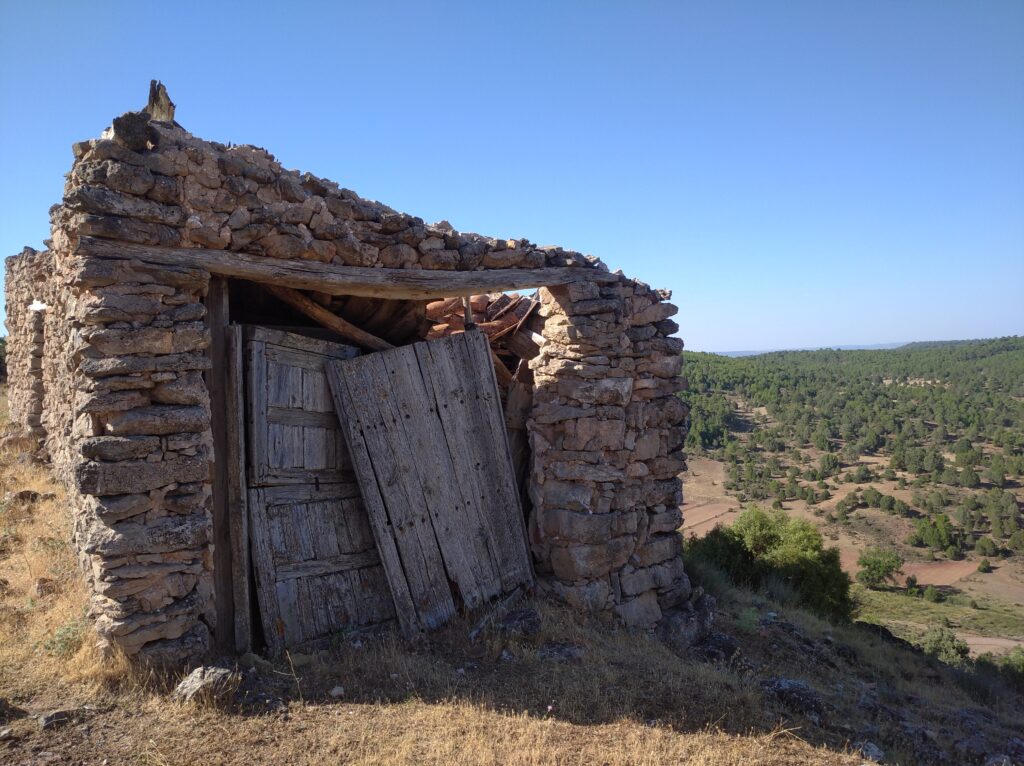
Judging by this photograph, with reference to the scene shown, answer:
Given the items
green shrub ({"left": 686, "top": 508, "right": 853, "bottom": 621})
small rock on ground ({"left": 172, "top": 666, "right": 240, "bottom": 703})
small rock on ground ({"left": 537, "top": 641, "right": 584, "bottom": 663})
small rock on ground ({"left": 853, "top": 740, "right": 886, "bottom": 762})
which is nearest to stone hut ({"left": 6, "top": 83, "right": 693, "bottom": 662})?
small rock on ground ({"left": 172, "top": 666, "right": 240, "bottom": 703})

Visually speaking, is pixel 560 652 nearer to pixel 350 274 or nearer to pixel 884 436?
pixel 350 274

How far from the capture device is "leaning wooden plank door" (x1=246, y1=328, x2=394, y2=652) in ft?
15.2

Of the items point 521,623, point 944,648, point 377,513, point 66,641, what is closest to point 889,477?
point 944,648

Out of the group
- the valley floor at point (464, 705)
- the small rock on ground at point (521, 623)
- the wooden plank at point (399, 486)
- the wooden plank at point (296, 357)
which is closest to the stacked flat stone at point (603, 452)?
the valley floor at point (464, 705)

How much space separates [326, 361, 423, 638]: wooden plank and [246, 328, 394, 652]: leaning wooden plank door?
0.13 meters

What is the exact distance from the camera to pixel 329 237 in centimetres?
473

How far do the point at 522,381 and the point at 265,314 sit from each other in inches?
93.9

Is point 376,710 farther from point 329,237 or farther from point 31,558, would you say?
point 31,558

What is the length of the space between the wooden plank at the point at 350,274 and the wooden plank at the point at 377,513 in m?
0.67

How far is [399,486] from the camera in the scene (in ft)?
17.1

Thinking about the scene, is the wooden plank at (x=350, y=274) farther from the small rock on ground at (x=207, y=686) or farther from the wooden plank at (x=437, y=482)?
the small rock on ground at (x=207, y=686)

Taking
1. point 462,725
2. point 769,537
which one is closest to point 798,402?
point 769,537

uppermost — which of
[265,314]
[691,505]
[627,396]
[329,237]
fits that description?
[329,237]

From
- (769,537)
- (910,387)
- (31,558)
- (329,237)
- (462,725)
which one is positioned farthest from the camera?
(910,387)
